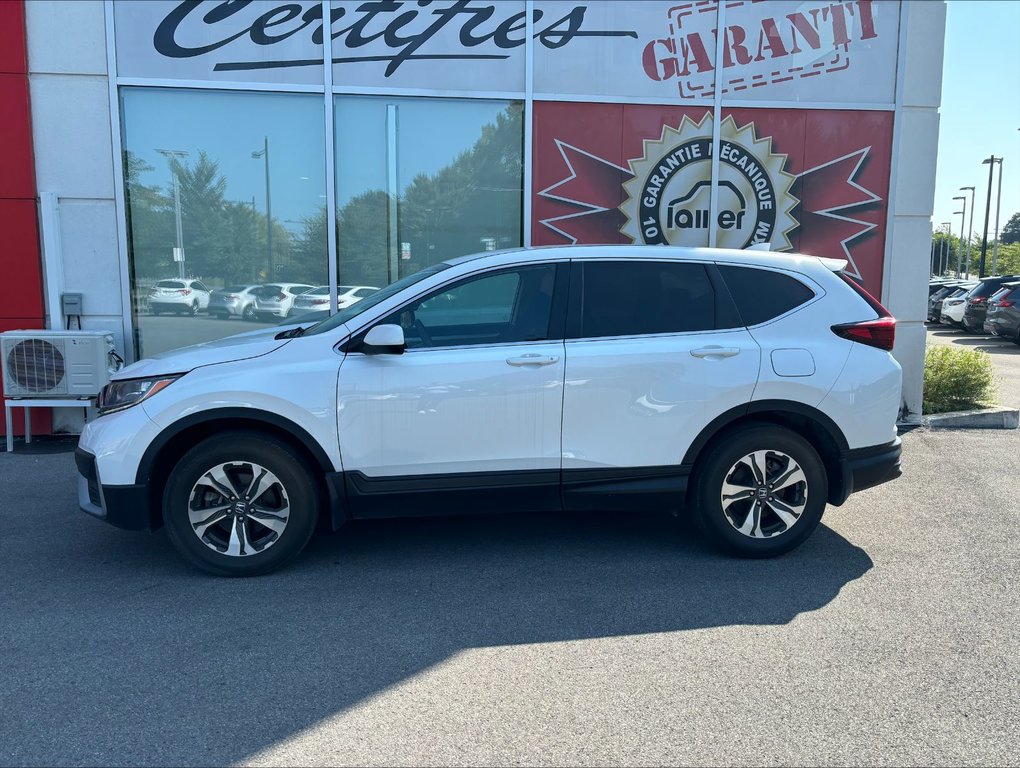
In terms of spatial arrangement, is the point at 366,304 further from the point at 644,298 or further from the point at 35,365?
the point at 35,365

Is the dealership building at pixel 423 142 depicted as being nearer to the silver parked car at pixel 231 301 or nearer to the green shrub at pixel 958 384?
the silver parked car at pixel 231 301

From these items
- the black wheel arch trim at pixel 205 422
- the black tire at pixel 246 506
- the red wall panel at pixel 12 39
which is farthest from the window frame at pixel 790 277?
the red wall panel at pixel 12 39

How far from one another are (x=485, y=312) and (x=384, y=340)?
2.40ft

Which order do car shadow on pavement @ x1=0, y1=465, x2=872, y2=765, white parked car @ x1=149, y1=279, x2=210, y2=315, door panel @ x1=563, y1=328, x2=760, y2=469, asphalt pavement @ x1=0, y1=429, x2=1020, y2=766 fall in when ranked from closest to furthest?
asphalt pavement @ x1=0, y1=429, x2=1020, y2=766
car shadow on pavement @ x1=0, y1=465, x2=872, y2=765
door panel @ x1=563, y1=328, x2=760, y2=469
white parked car @ x1=149, y1=279, x2=210, y2=315

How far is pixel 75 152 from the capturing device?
25.9 ft

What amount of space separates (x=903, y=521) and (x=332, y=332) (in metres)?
3.96

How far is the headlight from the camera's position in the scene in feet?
14.6

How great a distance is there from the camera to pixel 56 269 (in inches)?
308

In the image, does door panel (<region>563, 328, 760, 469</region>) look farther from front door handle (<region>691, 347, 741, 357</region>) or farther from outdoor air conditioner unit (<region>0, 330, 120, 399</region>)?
outdoor air conditioner unit (<region>0, 330, 120, 399</region>)

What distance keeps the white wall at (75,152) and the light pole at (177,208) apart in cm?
51

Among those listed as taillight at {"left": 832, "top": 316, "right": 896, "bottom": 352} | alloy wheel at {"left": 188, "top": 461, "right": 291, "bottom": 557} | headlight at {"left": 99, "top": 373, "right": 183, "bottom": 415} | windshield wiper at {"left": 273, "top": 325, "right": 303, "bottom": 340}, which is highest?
taillight at {"left": 832, "top": 316, "right": 896, "bottom": 352}

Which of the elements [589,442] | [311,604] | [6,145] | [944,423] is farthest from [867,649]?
[6,145]

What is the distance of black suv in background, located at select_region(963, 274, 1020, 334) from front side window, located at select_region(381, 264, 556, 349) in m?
19.6

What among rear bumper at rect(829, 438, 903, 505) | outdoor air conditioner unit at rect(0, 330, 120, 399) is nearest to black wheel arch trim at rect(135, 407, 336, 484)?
rear bumper at rect(829, 438, 903, 505)
